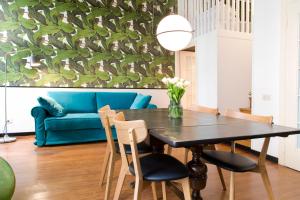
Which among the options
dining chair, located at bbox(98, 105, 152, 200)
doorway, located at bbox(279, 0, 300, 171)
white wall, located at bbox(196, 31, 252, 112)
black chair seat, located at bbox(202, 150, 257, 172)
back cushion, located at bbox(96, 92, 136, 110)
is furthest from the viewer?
back cushion, located at bbox(96, 92, 136, 110)

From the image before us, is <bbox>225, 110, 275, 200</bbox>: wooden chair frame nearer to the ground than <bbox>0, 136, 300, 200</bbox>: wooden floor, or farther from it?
farther from it

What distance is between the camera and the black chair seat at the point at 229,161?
1633 mm

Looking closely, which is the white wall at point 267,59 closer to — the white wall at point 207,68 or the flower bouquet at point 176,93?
the white wall at point 207,68

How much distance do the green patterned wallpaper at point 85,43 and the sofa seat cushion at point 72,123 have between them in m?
1.25

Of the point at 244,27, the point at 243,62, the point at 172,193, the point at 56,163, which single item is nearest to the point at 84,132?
the point at 56,163

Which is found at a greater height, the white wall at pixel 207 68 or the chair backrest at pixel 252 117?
the white wall at pixel 207 68

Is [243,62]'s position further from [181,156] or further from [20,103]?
[20,103]

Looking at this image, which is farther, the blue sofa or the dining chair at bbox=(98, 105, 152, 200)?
the blue sofa

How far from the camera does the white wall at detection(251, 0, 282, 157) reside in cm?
304

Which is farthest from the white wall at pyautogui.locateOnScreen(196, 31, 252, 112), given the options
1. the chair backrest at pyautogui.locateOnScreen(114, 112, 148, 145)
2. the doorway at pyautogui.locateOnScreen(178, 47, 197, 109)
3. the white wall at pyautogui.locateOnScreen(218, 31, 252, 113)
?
the chair backrest at pyautogui.locateOnScreen(114, 112, 148, 145)

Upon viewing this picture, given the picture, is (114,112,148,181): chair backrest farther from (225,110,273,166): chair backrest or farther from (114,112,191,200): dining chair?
(225,110,273,166): chair backrest

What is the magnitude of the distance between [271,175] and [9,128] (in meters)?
4.76

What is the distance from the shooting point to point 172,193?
219 cm

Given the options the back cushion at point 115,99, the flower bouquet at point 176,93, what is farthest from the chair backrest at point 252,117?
the back cushion at point 115,99
